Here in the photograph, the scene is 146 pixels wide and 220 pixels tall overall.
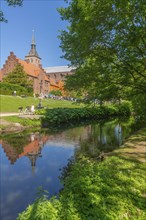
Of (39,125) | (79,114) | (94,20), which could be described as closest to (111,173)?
(94,20)

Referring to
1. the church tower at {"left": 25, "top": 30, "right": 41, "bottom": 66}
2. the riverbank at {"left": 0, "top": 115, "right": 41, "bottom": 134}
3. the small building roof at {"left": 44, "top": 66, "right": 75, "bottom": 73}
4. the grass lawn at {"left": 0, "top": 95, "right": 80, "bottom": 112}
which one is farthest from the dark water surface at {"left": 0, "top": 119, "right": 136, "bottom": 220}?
the small building roof at {"left": 44, "top": 66, "right": 75, "bottom": 73}

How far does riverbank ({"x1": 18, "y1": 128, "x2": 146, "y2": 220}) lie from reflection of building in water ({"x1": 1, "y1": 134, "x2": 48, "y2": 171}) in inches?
182

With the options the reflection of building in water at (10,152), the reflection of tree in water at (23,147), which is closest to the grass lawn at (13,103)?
the reflection of tree in water at (23,147)

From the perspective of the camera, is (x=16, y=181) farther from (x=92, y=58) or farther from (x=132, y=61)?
(x=132, y=61)

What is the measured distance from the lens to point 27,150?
12656 mm

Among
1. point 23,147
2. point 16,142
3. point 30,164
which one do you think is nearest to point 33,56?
point 16,142

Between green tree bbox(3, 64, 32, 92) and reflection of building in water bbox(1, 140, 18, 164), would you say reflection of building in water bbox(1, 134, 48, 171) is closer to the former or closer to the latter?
reflection of building in water bbox(1, 140, 18, 164)

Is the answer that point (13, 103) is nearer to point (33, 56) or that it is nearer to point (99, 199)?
point (99, 199)

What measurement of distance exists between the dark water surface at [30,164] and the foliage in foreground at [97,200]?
5.51 feet

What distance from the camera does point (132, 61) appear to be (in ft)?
30.1

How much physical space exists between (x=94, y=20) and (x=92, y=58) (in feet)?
6.30

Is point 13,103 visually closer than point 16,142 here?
No

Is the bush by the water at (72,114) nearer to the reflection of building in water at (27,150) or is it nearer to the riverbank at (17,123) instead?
the riverbank at (17,123)

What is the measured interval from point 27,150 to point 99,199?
28.1 feet
